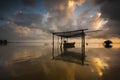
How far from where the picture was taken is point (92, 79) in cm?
826

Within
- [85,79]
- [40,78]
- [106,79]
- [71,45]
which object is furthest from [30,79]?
[71,45]

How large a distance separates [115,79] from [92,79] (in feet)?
4.98

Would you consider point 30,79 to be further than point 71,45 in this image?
No

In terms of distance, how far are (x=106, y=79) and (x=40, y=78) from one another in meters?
4.31

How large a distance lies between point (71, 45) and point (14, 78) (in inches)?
1688

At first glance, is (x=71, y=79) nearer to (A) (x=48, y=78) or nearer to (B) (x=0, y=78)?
(A) (x=48, y=78)

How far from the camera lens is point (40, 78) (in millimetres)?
8633

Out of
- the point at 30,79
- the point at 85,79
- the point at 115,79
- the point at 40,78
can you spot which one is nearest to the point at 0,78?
the point at 30,79

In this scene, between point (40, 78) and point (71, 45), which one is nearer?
point (40, 78)

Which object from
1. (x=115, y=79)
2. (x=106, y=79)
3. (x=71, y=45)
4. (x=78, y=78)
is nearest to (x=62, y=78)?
(x=78, y=78)

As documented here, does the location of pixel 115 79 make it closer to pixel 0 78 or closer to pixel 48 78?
pixel 48 78

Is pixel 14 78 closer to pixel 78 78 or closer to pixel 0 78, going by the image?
pixel 0 78

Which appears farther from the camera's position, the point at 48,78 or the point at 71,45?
the point at 71,45

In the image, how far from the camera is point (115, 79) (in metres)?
8.36
